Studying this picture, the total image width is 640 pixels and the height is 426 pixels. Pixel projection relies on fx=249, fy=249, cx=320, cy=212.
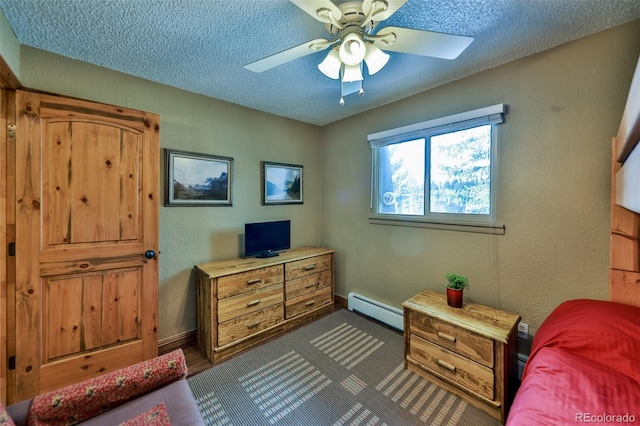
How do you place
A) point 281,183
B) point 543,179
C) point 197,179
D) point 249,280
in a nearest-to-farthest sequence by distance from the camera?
point 543,179
point 249,280
point 197,179
point 281,183

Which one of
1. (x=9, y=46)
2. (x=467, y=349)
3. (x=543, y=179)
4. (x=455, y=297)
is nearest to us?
(x=9, y=46)

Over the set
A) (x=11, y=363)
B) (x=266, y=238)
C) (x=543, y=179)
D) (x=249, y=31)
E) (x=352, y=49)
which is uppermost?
(x=249, y=31)

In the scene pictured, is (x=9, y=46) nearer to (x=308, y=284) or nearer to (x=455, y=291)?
(x=308, y=284)

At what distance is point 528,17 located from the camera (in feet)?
4.75

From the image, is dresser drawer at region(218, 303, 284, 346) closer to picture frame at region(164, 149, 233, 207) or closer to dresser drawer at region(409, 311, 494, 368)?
picture frame at region(164, 149, 233, 207)

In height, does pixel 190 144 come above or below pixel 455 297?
above

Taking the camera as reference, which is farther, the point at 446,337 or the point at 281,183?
the point at 281,183

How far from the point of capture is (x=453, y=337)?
5.76 feet

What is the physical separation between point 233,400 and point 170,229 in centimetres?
153

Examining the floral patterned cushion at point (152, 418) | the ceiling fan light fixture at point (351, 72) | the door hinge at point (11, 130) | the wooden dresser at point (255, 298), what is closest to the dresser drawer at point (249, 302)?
the wooden dresser at point (255, 298)

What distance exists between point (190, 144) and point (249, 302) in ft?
5.36

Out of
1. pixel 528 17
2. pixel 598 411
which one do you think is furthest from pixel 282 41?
pixel 598 411

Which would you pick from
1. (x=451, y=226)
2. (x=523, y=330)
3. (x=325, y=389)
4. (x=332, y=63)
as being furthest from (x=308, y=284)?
(x=332, y=63)

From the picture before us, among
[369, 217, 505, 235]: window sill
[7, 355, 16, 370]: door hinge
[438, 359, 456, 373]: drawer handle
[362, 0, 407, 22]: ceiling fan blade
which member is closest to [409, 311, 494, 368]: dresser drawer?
[438, 359, 456, 373]: drawer handle
